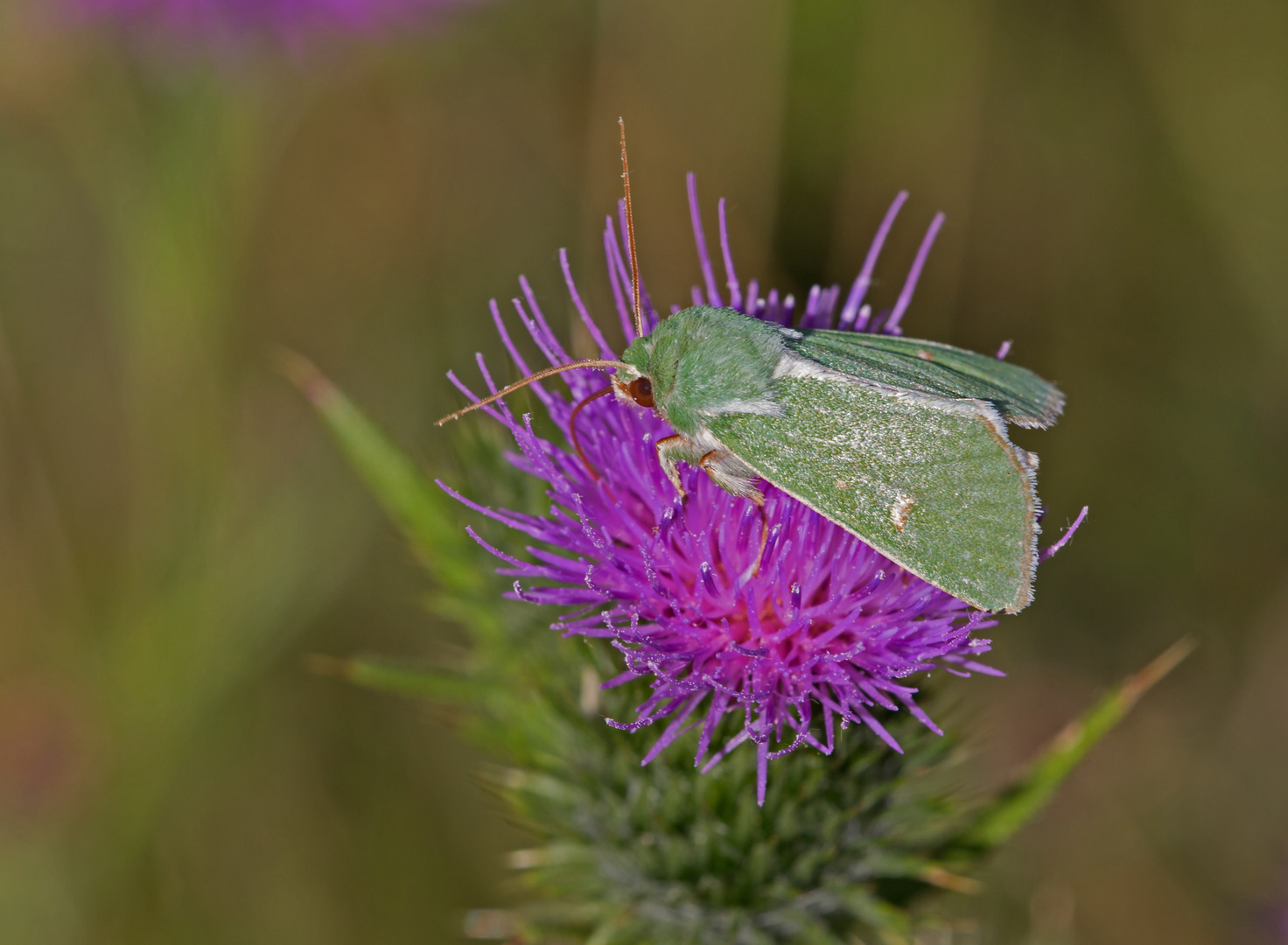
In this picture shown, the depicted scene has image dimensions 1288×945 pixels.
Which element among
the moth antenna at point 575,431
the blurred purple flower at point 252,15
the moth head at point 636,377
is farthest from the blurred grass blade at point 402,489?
the blurred purple flower at point 252,15

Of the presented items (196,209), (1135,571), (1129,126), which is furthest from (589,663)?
(1129,126)

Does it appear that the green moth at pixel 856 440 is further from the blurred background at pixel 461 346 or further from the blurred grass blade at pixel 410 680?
the blurred background at pixel 461 346

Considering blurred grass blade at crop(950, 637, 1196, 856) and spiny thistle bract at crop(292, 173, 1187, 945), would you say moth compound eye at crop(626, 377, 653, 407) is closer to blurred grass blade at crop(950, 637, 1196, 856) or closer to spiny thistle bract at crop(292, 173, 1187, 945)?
spiny thistle bract at crop(292, 173, 1187, 945)

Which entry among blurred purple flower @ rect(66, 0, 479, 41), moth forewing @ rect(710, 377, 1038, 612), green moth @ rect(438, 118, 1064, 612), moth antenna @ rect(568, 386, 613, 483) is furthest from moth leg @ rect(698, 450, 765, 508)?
blurred purple flower @ rect(66, 0, 479, 41)

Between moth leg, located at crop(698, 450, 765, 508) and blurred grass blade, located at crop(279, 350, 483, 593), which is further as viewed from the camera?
blurred grass blade, located at crop(279, 350, 483, 593)

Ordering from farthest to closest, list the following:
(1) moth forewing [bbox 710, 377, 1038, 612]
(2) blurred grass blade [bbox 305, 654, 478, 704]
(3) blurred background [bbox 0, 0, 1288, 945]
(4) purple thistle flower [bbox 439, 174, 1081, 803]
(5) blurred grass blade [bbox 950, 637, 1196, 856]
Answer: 1. (3) blurred background [bbox 0, 0, 1288, 945]
2. (2) blurred grass blade [bbox 305, 654, 478, 704]
3. (5) blurred grass blade [bbox 950, 637, 1196, 856]
4. (4) purple thistle flower [bbox 439, 174, 1081, 803]
5. (1) moth forewing [bbox 710, 377, 1038, 612]

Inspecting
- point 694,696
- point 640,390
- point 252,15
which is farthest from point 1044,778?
point 252,15
